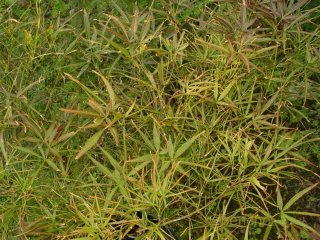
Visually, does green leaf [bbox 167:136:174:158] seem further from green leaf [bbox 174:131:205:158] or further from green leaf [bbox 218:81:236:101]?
green leaf [bbox 218:81:236:101]

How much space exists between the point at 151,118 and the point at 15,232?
23.0 inches

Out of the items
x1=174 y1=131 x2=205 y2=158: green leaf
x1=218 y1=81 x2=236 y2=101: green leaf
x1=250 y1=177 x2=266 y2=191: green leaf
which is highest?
x1=218 y1=81 x2=236 y2=101: green leaf

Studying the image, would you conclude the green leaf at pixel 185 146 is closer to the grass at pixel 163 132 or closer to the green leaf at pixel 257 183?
the grass at pixel 163 132

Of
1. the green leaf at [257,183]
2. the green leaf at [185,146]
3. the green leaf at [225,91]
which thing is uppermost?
the green leaf at [225,91]

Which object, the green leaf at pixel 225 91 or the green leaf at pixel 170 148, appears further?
the green leaf at pixel 225 91

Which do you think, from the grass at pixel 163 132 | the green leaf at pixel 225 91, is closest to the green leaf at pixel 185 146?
the grass at pixel 163 132

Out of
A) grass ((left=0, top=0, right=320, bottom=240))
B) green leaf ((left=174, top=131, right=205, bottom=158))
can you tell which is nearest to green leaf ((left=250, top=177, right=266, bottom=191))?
grass ((left=0, top=0, right=320, bottom=240))

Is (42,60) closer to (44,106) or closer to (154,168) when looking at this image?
(44,106)

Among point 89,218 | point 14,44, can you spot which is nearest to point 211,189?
point 89,218

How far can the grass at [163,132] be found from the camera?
1558 millimetres

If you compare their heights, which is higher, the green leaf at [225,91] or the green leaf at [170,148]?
the green leaf at [225,91]

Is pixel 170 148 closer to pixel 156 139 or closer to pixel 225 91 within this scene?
pixel 156 139

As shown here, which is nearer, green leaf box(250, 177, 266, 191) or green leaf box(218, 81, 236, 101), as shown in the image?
green leaf box(250, 177, 266, 191)

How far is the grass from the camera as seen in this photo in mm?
1558
